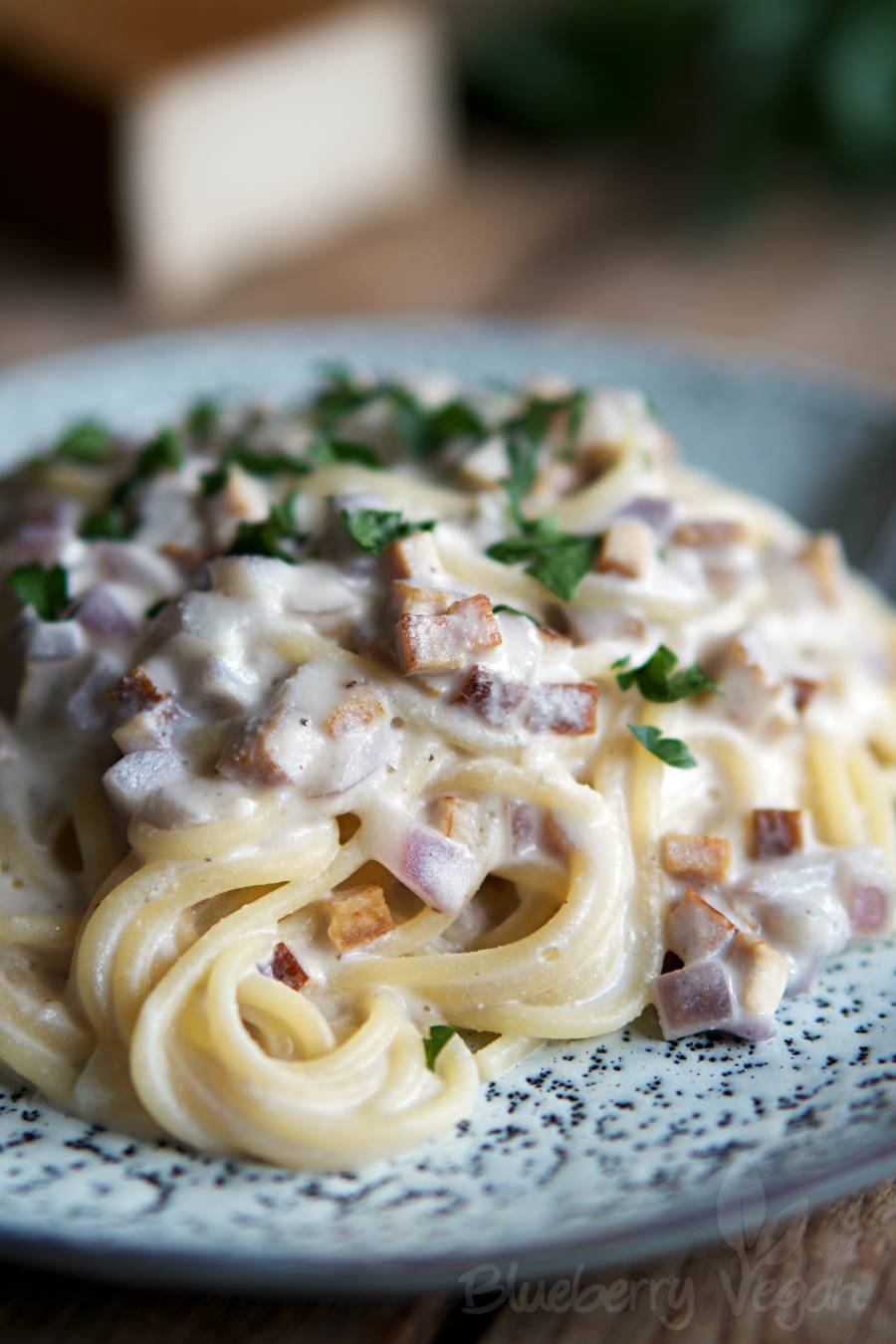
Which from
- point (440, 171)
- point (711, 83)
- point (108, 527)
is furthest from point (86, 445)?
point (711, 83)

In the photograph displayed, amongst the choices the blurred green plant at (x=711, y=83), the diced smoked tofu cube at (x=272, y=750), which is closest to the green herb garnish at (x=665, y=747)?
the diced smoked tofu cube at (x=272, y=750)

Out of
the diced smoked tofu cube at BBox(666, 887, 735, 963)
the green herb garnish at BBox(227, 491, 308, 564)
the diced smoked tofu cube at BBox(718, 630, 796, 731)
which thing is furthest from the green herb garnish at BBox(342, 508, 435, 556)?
the diced smoked tofu cube at BBox(666, 887, 735, 963)

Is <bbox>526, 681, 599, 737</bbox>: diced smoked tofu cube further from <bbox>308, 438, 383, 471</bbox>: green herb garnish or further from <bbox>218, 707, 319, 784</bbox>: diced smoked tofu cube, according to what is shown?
<bbox>308, 438, 383, 471</bbox>: green herb garnish

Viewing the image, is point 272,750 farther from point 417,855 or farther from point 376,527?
point 376,527

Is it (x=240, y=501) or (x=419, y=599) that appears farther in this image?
(x=240, y=501)

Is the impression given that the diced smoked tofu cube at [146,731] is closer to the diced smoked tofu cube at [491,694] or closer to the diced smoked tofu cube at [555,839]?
the diced smoked tofu cube at [491,694]

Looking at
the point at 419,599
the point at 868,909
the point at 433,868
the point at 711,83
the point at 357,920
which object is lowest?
the point at 868,909
